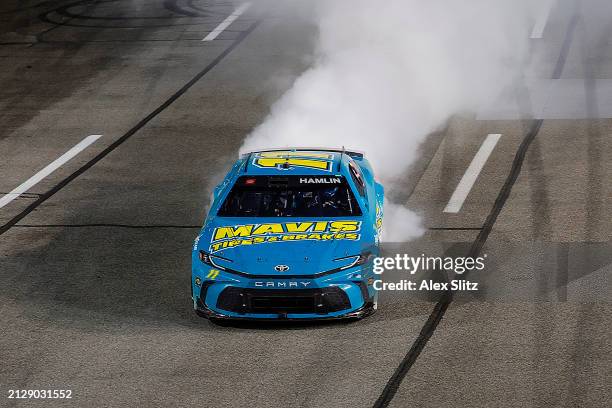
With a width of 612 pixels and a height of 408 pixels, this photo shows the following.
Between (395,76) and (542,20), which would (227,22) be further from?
(395,76)

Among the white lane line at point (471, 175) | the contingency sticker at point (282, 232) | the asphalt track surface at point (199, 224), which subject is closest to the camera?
the asphalt track surface at point (199, 224)

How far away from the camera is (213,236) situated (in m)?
11.6

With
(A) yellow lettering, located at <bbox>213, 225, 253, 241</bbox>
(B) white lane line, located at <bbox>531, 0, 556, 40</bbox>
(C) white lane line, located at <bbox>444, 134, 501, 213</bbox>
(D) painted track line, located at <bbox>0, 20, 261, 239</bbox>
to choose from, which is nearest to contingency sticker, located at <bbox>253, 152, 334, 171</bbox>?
(A) yellow lettering, located at <bbox>213, 225, 253, 241</bbox>

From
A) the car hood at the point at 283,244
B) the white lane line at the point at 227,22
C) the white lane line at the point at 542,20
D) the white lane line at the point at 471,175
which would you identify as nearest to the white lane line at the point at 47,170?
the car hood at the point at 283,244

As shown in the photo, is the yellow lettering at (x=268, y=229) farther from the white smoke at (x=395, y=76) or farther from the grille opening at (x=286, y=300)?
the white smoke at (x=395, y=76)

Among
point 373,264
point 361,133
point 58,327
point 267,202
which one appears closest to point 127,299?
point 58,327

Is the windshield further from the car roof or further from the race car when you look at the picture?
the car roof

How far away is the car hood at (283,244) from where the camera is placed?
1101 cm

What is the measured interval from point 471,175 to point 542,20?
Answer: 406 inches

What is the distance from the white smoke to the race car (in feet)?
5.49

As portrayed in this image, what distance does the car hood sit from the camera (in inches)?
433

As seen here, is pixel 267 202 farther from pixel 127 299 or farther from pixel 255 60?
pixel 255 60

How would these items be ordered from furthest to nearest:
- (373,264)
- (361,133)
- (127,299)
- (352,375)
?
(361,133) → (127,299) → (373,264) → (352,375)

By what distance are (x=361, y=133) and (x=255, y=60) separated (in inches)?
240
